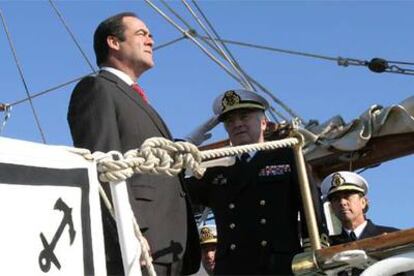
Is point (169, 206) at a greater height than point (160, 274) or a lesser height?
greater

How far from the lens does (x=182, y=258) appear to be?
2.68 m

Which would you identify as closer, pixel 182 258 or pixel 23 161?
pixel 23 161

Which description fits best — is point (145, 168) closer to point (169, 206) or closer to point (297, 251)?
point (169, 206)

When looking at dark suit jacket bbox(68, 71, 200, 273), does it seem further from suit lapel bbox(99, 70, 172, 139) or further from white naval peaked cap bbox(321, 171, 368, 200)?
white naval peaked cap bbox(321, 171, 368, 200)

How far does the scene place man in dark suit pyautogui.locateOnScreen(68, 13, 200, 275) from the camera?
2525 mm

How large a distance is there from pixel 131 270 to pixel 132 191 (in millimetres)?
508

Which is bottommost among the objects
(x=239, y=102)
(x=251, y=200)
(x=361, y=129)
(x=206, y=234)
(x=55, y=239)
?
(x=55, y=239)

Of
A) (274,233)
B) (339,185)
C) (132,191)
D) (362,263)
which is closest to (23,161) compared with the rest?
(132,191)

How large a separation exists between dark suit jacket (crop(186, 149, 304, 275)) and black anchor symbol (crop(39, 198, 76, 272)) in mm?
1377

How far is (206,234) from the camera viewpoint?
459cm

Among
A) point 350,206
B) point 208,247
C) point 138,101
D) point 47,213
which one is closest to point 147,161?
point 47,213

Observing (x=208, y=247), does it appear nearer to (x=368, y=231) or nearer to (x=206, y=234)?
(x=206, y=234)

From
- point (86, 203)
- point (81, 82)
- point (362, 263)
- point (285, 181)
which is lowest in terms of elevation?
point (362, 263)

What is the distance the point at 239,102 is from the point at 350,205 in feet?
2.88
